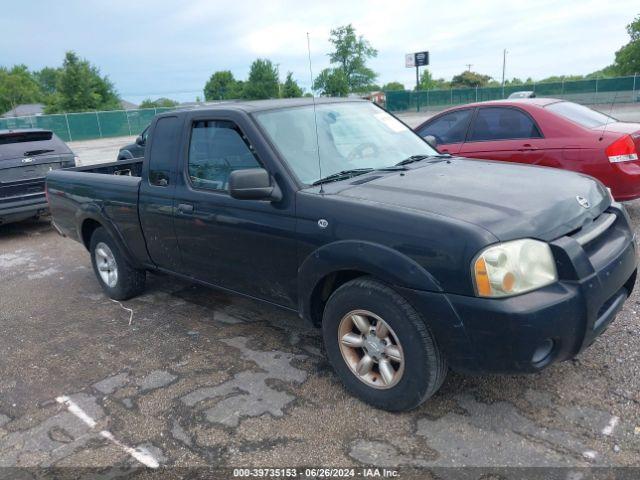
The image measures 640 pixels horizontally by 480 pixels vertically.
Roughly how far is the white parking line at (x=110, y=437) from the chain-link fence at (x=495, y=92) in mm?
37298

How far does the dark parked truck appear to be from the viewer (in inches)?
313

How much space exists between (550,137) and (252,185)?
4.51m

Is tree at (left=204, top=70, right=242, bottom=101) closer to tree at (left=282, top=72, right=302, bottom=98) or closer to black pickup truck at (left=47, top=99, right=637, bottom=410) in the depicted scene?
tree at (left=282, top=72, right=302, bottom=98)

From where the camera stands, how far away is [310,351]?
392cm

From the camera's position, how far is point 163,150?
4.30 m

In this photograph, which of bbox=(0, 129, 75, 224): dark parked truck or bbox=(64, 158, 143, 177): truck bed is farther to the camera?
bbox=(0, 129, 75, 224): dark parked truck

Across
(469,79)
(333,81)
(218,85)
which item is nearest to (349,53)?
(333,81)

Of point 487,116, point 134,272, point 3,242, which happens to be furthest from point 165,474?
point 3,242

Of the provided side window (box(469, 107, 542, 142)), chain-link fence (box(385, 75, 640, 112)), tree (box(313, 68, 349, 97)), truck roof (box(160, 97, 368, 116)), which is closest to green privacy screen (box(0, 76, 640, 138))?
chain-link fence (box(385, 75, 640, 112))

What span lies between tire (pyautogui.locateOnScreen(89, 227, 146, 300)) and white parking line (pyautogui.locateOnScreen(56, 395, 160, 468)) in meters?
1.74

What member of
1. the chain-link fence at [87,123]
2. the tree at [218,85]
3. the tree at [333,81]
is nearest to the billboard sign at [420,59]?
the chain-link fence at [87,123]

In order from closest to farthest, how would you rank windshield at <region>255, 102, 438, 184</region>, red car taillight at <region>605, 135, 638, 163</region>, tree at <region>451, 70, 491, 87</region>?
windshield at <region>255, 102, 438, 184</region>, red car taillight at <region>605, 135, 638, 163</region>, tree at <region>451, 70, 491, 87</region>

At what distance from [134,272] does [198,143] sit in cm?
174

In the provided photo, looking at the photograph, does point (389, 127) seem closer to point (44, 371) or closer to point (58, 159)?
point (44, 371)
